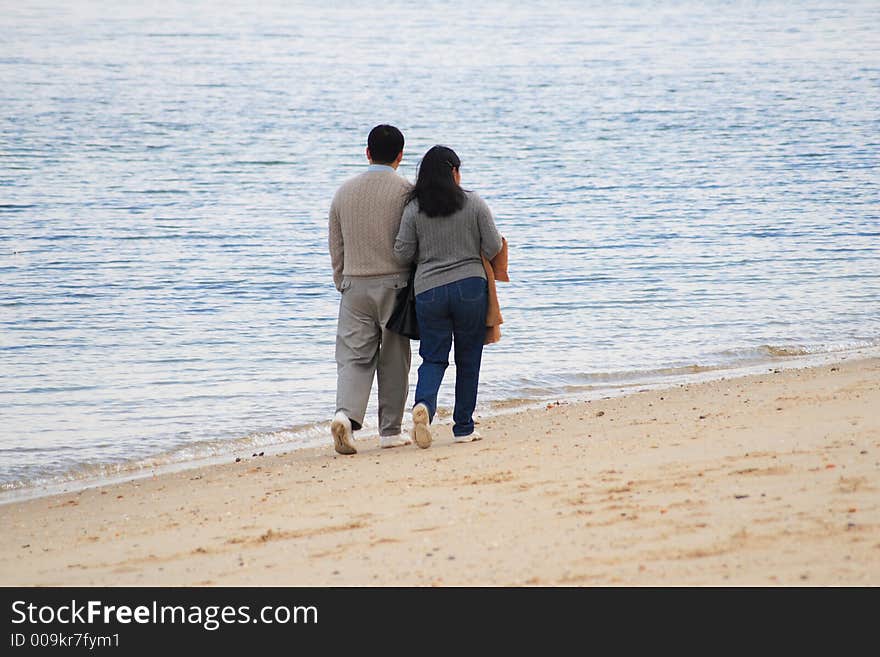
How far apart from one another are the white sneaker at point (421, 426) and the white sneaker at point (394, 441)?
0.29 m

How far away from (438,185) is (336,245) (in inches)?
27.6

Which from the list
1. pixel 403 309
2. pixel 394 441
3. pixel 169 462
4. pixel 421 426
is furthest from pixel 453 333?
pixel 169 462

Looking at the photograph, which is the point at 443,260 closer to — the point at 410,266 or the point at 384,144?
the point at 410,266

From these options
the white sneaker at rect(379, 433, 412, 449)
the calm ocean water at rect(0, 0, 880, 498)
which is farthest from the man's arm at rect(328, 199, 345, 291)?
the calm ocean water at rect(0, 0, 880, 498)

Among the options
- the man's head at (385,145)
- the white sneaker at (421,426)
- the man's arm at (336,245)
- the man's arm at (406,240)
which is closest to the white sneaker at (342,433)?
the white sneaker at (421,426)

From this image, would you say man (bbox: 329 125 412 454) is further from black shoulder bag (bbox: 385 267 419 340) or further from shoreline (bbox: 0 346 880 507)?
shoreline (bbox: 0 346 880 507)

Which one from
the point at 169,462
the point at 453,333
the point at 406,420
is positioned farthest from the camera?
the point at 406,420

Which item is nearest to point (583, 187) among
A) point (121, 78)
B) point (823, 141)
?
point (823, 141)

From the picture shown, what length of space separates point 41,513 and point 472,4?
255 ft

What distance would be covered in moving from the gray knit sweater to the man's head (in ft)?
0.98

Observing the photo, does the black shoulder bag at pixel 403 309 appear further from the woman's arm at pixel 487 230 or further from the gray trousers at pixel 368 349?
the woman's arm at pixel 487 230

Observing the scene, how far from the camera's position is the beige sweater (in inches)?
254

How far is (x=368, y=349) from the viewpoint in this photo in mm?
6715

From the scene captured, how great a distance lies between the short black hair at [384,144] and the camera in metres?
6.45
